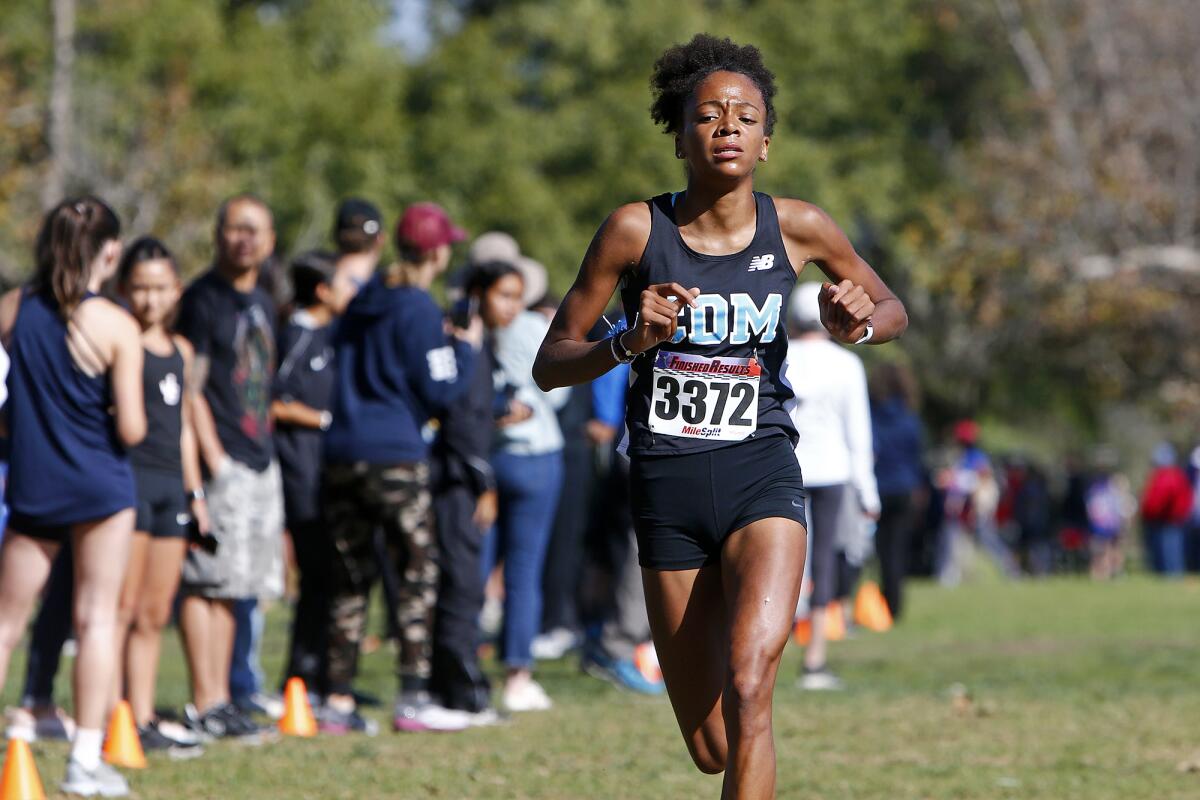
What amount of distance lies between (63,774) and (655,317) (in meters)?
3.52

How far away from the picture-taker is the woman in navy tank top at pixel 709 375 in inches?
214

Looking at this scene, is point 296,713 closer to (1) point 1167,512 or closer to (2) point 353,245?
(2) point 353,245

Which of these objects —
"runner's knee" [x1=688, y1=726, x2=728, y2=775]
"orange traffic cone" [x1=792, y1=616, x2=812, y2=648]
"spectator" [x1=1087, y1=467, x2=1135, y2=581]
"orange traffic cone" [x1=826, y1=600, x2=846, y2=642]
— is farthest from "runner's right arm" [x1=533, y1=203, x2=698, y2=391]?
"spectator" [x1=1087, y1=467, x2=1135, y2=581]

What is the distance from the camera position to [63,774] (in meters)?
7.26

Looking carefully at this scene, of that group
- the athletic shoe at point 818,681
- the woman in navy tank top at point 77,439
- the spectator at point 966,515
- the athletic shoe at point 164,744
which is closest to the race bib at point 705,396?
the woman in navy tank top at point 77,439

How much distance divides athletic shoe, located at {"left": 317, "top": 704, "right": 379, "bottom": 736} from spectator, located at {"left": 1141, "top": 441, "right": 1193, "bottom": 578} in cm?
2209

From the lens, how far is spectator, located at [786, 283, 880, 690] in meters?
11.0

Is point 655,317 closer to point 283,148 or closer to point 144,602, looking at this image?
point 144,602

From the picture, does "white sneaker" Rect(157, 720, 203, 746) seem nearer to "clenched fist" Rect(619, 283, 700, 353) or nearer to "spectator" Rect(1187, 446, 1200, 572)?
"clenched fist" Rect(619, 283, 700, 353)

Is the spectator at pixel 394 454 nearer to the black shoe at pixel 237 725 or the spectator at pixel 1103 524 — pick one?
the black shoe at pixel 237 725

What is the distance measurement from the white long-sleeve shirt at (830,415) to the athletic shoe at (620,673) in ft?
4.81

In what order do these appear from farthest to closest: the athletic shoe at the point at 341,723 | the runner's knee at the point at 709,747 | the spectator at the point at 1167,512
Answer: the spectator at the point at 1167,512 < the athletic shoe at the point at 341,723 < the runner's knee at the point at 709,747

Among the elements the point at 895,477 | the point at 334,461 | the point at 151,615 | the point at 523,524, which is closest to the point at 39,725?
the point at 151,615

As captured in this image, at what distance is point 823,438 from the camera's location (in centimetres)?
1103
